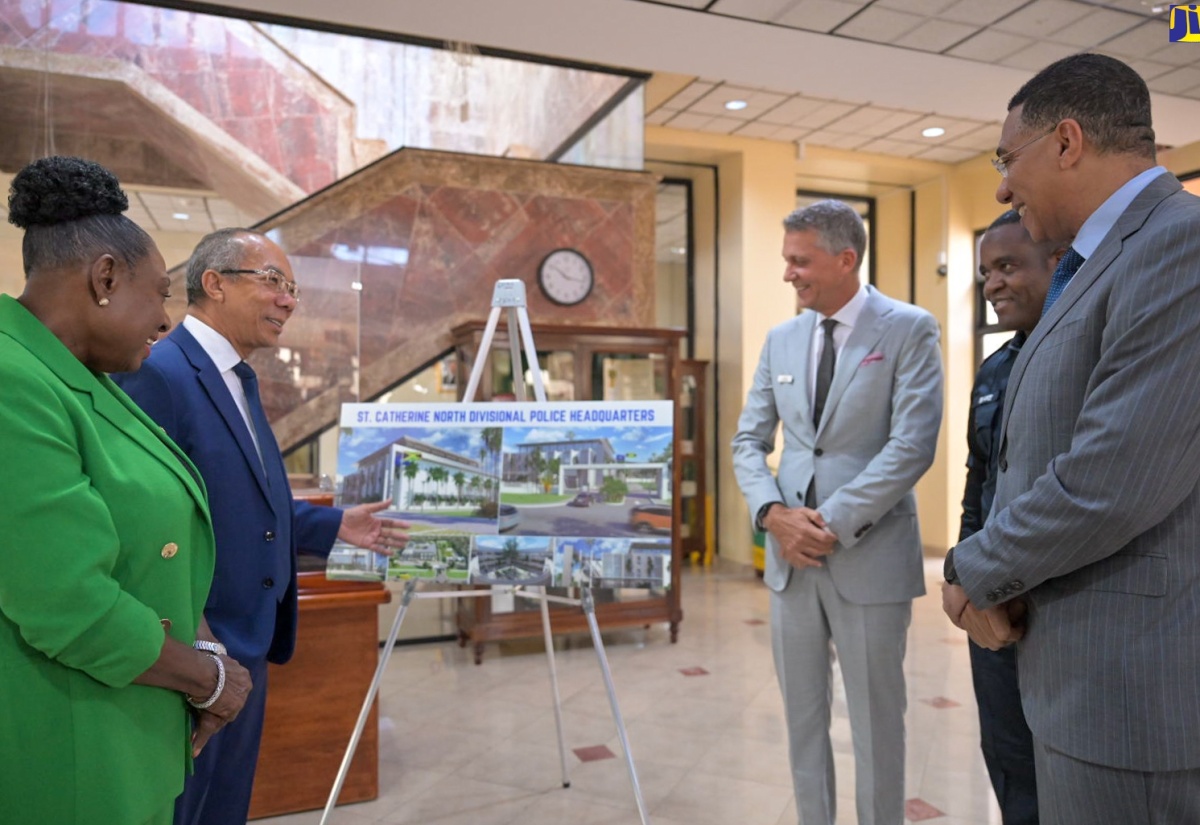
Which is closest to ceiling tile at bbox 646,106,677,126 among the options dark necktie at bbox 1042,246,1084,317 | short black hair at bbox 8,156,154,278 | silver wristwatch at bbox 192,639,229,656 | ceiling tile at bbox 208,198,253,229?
ceiling tile at bbox 208,198,253,229

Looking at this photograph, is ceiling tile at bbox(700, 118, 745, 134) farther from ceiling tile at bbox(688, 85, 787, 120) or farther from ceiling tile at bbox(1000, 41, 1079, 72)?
ceiling tile at bbox(1000, 41, 1079, 72)

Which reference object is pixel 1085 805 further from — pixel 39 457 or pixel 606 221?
pixel 606 221

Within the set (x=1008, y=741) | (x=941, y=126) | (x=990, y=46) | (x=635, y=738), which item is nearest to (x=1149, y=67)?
(x=990, y=46)

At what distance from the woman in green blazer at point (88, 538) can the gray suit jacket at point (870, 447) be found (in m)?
1.57

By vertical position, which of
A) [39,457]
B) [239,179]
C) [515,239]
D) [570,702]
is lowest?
[570,702]

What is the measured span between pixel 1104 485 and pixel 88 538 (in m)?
1.39

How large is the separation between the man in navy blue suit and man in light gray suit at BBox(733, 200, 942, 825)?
1347 mm

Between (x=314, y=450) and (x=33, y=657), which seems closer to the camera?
(x=33, y=657)

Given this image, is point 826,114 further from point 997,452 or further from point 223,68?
point 997,452

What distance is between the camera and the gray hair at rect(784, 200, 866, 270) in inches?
89.3

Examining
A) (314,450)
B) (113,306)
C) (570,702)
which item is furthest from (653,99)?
(113,306)

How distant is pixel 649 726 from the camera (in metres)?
3.87

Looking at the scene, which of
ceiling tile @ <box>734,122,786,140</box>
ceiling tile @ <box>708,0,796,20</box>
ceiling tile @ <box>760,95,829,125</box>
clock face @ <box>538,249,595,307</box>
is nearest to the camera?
ceiling tile @ <box>708,0,796,20</box>

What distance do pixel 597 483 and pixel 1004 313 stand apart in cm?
124
